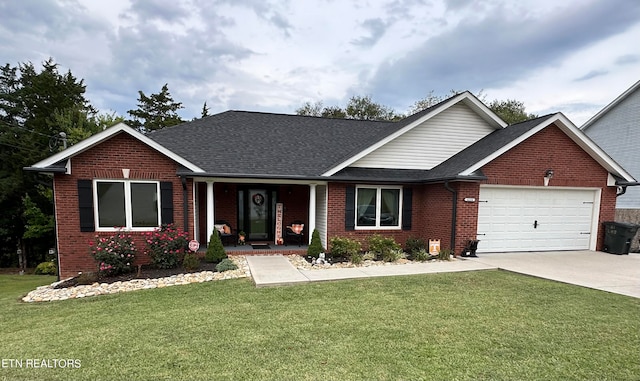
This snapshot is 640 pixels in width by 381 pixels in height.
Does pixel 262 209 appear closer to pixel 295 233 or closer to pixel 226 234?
pixel 295 233

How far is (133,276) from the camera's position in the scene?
727cm

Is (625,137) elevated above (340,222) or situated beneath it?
elevated above

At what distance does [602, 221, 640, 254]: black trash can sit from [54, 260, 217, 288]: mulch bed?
40.2 ft

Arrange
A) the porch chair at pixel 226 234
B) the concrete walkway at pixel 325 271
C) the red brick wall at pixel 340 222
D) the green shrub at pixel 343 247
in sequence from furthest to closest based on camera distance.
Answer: the porch chair at pixel 226 234 → the red brick wall at pixel 340 222 → the green shrub at pixel 343 247 → the concrete walkway at pixel 325 271

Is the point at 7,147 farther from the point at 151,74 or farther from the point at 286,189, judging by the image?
the point at 286,189

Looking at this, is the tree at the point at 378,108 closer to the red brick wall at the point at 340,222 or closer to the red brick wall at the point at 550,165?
the red brick wall at the point at 340,222

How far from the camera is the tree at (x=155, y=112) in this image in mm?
30609

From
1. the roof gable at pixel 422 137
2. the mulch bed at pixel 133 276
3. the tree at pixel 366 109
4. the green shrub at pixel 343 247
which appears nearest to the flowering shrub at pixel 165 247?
the mulch bed at pixel 133 276

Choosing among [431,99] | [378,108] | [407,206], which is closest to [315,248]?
[407,206]

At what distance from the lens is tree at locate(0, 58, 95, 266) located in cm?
1953

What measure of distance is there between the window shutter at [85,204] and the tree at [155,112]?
24.7m

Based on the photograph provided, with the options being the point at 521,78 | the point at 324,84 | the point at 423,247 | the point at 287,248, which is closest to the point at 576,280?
the point at 423,247

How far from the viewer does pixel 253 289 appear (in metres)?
6.11

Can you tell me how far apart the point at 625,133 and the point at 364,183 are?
1543cm
